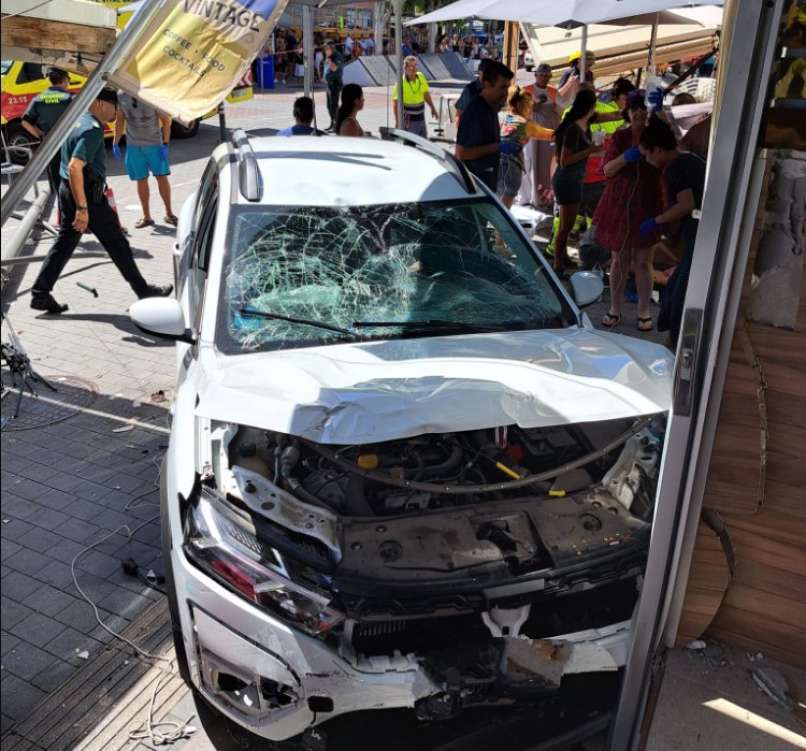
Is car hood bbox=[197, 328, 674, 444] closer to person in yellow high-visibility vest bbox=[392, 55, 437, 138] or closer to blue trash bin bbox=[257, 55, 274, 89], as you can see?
person in yellow high-visibility vest bbox=[392, 55, 437, 138]

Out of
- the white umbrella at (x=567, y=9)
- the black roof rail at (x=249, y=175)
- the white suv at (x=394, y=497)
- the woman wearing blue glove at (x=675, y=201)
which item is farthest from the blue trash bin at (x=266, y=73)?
the white suv at (x=394, y=497)

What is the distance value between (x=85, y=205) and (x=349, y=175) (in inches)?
130

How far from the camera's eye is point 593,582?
2.83m

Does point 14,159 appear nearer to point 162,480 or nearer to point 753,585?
point 162,480

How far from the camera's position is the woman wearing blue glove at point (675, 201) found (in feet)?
17.7

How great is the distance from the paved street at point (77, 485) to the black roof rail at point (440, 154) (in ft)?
6.93

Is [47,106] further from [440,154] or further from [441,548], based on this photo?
[441,548]

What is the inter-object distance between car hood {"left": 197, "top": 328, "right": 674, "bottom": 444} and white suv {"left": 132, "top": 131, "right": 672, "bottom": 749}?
0.03ft

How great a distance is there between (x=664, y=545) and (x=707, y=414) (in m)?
0.60

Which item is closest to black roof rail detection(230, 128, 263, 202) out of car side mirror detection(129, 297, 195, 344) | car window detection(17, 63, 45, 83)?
car side mirror detection(129, 297, 195, 344)

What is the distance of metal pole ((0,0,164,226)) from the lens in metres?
2.02

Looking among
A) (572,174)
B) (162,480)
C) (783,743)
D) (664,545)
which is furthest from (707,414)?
(572,174)

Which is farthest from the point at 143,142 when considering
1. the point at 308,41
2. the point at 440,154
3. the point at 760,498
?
the point at 760,498

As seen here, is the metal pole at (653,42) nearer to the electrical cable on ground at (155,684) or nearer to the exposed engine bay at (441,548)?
the exposed engine bay at (441,548)
